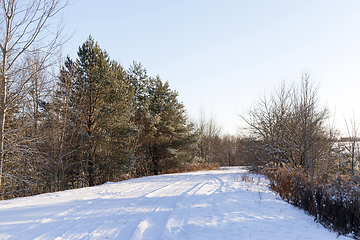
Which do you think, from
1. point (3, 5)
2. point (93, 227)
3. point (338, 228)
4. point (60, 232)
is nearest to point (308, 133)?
point (338, 228)

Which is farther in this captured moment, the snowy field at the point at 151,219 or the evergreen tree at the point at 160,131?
the evergreen tree at the point at 160,131

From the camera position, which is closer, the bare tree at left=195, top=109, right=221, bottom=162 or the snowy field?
the snowy field

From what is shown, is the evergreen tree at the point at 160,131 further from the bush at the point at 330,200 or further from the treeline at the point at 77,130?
the bush at the point at 330,200

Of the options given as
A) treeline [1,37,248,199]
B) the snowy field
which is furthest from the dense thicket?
the snowy field

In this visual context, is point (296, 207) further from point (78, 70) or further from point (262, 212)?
point (78, 70)

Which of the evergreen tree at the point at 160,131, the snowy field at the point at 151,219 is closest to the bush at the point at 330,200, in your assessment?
the snowy field at the point at 151,219

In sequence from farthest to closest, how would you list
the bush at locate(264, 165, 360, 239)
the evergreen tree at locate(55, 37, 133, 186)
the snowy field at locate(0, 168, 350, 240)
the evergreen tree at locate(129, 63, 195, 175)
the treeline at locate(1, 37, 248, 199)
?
the evergreen tree at locate(129, 63, 195, 175) < the evergreen tree at locate(55, 37, 133, 186) < the treeline at locate(1, 37, 248, 199) < the bush at locate(264, 165, 360, 239) < the snowy field at locate(0, 168, 350, 240)

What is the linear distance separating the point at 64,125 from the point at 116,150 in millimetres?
5119

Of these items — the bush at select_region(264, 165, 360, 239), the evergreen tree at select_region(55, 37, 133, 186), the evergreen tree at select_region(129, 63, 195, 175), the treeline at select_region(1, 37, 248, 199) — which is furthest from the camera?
the evergreen tree at select_region(129, 63, 195, 175)

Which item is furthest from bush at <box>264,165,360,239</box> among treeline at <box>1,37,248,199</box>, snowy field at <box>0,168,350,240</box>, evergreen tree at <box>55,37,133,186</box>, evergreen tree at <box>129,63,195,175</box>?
evergreen tree at <box>129,63,195,175</box>

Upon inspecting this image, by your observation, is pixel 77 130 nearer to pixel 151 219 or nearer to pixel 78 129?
pixel 78 129

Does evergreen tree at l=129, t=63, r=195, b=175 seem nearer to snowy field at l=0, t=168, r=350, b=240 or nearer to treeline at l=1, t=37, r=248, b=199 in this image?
treeline at l=1, t=37, r=248, b=199

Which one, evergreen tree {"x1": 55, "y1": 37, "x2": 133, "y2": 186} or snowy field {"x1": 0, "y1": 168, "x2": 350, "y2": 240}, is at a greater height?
evergreen tree {"x1": 55, "y1": 37, "x2": 133, "y2": 186}

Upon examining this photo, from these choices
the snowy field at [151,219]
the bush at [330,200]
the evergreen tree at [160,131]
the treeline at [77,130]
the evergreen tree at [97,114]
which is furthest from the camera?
the evergreen tree at [160,131]
